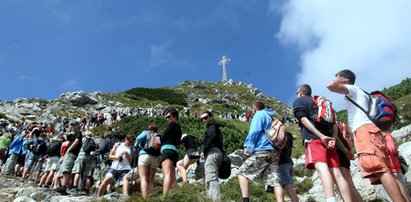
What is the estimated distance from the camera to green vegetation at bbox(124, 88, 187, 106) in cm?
6003

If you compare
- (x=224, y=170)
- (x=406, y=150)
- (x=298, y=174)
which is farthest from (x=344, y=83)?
(x=298, y=174)

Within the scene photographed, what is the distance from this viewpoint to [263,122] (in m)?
6.21

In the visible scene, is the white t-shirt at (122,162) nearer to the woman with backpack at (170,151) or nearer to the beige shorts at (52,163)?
the woman with backpack at (170,151)

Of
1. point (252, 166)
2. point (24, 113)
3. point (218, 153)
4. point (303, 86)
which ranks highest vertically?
point (24, 113)

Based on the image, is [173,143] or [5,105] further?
[5,105]

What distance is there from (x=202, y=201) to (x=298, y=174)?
5217mm

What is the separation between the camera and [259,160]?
595 cm

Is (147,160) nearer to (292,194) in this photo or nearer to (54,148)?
(292,194)

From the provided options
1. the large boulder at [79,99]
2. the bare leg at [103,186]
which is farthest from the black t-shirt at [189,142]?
the large boulder at [79,99]

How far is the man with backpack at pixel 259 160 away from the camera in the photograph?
588cm

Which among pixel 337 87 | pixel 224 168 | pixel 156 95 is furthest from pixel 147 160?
pixel 156 95

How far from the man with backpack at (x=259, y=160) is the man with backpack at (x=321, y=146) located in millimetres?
681

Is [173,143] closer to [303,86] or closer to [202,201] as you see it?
[202,201]

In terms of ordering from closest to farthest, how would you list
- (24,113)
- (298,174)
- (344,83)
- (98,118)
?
(344,83) < (298,174) < (98,118) < (24,113)
